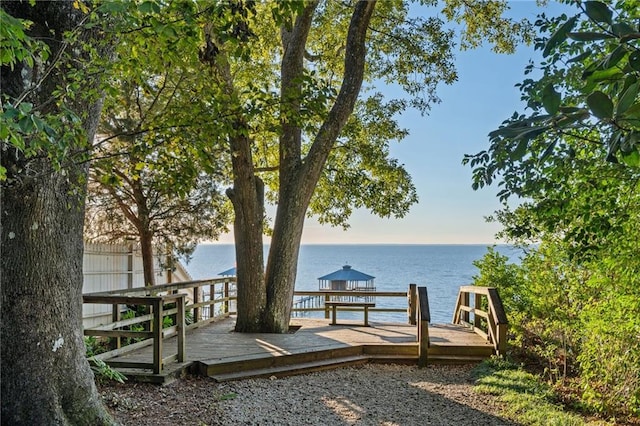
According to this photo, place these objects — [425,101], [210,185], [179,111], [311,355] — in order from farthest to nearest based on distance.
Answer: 1. [210,185]
2. [425,101]
3. [311,355]
4. [179,111]

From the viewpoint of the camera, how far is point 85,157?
2861 millimetres

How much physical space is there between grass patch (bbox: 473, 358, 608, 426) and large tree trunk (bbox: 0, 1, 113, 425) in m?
3.72

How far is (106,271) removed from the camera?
824cm

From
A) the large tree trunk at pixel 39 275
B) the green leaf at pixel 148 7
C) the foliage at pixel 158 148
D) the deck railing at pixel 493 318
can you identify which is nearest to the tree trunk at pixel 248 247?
the foliage at pixel 158 148

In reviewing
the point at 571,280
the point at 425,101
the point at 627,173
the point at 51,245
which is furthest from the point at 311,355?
the point at 425,101

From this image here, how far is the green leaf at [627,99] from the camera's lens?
77cm

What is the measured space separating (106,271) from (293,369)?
452 cm

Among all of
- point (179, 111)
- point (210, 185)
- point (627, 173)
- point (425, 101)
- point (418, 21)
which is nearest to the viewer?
point (627, 173)

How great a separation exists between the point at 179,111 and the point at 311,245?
540 feet

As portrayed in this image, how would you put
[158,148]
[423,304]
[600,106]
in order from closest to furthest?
[600,106] < [158,148] < [423,304]

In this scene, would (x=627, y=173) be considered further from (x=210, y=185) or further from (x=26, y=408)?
(x=210, y=185)

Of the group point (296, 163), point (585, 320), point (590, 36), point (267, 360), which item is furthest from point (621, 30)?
point (296, 163)

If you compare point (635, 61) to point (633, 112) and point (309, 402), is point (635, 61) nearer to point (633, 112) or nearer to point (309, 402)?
point (633, 112)

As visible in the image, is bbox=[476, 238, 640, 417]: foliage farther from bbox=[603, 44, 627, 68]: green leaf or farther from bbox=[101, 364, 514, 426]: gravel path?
bbox=[603, 44, 627, 68]: green leaf
